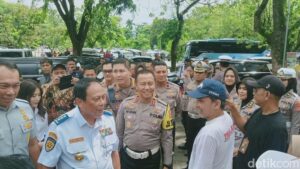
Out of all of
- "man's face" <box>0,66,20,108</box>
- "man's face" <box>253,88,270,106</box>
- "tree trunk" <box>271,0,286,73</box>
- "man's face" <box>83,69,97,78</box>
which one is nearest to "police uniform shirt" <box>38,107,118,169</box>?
"man's face" <box>0,66,20,108</box>

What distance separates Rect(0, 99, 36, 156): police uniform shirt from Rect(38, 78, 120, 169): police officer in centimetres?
21

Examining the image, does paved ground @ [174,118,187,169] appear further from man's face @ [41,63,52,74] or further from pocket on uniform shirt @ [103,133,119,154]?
pocket on uniform shirt @ [103,133,119,154]

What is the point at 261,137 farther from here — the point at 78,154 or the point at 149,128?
the point at 78,154

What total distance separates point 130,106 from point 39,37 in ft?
133

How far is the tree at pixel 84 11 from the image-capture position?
14716 millimetres

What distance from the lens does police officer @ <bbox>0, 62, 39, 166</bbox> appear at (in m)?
2.79

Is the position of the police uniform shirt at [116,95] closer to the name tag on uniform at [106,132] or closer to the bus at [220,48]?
the name tag on uniform at [106,132]

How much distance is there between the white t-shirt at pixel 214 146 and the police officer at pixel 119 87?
84.8 inches

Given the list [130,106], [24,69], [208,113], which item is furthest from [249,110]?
[24,69]

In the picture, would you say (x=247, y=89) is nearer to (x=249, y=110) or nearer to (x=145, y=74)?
(x=249, y=110)

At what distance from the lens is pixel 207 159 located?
9.25ft

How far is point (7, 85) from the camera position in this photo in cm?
279

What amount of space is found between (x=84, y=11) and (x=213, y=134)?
48.3 feet

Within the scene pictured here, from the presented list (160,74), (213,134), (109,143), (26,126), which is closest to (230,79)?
(160,74)
